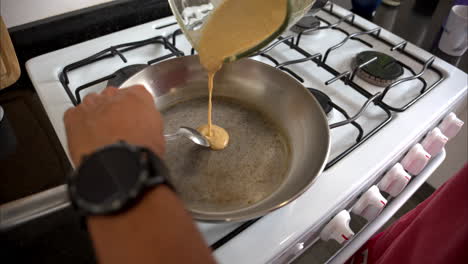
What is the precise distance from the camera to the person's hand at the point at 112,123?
35 centimetres

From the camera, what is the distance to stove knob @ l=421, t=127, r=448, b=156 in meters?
0.57

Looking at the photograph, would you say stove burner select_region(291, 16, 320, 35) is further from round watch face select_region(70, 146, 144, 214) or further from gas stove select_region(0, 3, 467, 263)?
round watch face select_region(70, 146, 144, 214)

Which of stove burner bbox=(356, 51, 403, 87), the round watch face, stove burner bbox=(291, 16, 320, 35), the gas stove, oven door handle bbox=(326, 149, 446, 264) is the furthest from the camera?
stove burner bbox=(291, 16, 320, 35)

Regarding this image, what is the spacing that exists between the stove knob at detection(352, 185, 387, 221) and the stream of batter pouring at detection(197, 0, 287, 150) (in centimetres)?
23

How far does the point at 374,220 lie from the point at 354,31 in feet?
1.53

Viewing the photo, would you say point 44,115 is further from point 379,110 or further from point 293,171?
point 379,110

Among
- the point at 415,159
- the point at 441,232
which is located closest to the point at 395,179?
the point at 415,159

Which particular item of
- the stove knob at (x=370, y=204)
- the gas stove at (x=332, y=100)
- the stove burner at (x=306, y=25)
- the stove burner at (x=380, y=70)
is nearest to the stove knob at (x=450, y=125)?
the gas stove at (x=332, y=100)

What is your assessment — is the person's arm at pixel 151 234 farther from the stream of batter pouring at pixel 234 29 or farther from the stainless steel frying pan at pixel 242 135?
the stream of batter pouring at pixel 234 29

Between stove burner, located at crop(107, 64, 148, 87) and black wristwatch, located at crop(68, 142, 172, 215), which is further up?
black wristwatch, located at crop(68, 142, 172, 215)

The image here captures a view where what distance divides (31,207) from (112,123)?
4.6 inches

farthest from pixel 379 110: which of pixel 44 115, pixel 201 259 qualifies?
pixel 44 115

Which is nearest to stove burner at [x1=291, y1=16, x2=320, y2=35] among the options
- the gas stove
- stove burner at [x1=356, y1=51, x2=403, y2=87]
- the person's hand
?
the gas stove

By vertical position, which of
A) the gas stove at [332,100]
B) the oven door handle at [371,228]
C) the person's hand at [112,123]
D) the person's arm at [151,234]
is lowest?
the oven door handle at [371,228]
